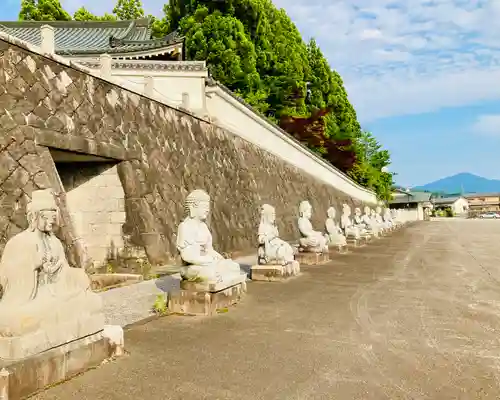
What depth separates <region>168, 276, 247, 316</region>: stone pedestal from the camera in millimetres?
6594

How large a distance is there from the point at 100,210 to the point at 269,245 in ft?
15.1

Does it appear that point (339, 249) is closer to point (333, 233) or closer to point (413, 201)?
point (333, 233)

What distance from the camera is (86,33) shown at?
2817 centimetres

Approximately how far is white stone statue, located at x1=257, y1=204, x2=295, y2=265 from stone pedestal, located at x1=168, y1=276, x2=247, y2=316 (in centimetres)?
305

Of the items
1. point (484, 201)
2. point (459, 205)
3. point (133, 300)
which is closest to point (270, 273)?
point (133, 300)

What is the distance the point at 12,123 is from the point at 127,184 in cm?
348

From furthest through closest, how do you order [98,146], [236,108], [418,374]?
1. [236,108]
2. [98,146]
3. [418,374]

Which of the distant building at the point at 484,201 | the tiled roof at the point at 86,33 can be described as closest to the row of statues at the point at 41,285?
the tiled roof at the point at 86,33

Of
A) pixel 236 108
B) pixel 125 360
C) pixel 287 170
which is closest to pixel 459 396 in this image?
pixel 125 360

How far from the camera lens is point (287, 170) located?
26516 millimetres

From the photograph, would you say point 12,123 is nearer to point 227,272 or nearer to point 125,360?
point 227,272

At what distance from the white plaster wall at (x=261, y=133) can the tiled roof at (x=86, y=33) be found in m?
4.78

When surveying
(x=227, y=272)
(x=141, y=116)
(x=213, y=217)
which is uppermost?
(x=141, y=116)

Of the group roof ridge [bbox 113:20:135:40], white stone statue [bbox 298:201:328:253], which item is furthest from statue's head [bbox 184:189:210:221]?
roof ridge [bbox 113:20:135:40]
